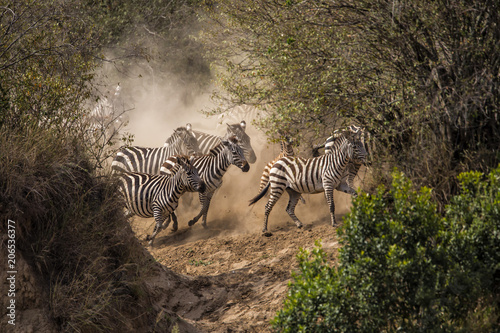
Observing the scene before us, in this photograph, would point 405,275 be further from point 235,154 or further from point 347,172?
point 235,154

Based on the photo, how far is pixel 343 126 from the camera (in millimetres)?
9484

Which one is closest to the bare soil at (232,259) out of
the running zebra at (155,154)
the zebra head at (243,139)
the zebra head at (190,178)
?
the zebra head at (243,139)

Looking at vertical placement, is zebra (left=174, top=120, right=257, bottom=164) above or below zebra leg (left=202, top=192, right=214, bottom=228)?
above

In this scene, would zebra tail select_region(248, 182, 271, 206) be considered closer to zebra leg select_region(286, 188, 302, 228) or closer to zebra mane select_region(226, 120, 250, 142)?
zebra leg select_region(286, 188, 302, 228)

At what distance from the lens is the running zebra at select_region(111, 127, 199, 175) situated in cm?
1598

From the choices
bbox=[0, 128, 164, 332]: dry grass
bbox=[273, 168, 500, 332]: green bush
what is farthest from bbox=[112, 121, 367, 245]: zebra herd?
bbox=[273, 168, 500, 332]: green bush

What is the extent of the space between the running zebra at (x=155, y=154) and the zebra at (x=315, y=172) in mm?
3641

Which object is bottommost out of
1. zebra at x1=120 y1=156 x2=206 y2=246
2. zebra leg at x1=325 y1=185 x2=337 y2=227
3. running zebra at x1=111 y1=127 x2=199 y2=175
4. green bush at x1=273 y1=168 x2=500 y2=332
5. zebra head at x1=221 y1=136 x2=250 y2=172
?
green bush at x1=273 y1=168 x2=500 y2=332

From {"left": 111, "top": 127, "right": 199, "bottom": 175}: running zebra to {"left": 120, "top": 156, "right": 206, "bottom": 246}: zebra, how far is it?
2.45 meters

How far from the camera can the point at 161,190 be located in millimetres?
13047

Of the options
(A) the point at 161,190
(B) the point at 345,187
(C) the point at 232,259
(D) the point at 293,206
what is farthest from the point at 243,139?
(C) the point at 232,259

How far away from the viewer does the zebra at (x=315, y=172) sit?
1216cm

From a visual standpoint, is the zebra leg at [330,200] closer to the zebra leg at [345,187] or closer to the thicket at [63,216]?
the zebra leg at [345,187]

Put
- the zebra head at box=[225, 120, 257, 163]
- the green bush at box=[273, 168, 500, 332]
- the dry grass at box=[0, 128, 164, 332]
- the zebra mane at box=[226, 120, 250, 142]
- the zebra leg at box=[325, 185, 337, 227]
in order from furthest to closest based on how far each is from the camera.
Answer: the zebra mane at box=[226, 120, 250, 142] → the zebra head at box=[225, 120, 257, 163] → the zebra leg at box=[325, 185, 337, 227] → the dry grass at box=[0, 128, 164, 332] → the green bush at box=[273, 168, 500, 332]
